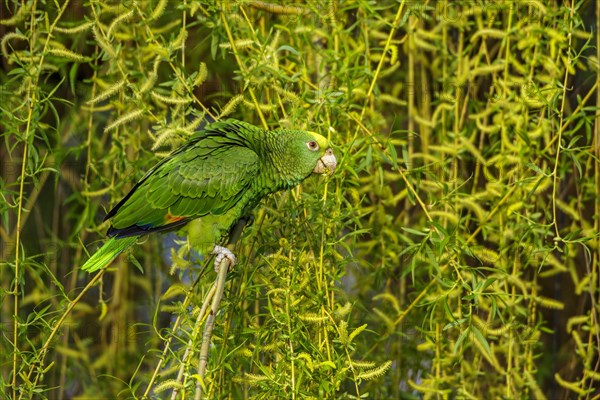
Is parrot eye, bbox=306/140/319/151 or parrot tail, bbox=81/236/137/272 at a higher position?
parrot eye, bbox=306/140/319/151

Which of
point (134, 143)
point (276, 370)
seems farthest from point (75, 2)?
point (276, 370)

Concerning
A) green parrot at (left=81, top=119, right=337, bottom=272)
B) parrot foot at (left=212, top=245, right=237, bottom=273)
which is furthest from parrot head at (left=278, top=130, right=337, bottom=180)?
parrot foot at (left=212, top=245, right=237, bottom=273)

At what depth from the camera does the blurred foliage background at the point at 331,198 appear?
1.31 m

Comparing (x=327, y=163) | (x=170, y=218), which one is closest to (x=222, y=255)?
(x=170, y=218)

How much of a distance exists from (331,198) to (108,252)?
0.35 meters

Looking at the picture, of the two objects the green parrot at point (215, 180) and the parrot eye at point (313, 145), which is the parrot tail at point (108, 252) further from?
→ the parrot eye at point (313, 145)

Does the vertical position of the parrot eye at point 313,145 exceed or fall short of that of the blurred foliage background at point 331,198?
it exceeds it

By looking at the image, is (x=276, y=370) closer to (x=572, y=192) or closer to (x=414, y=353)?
(x=414, y=353)

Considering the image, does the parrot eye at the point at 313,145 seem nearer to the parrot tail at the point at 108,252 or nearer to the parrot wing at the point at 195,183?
the parrot wing at the point at 195,183

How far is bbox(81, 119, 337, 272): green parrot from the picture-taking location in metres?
1.25

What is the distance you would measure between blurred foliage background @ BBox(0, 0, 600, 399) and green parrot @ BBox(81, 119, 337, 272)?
59 millimetres

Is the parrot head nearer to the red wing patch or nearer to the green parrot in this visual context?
the green parrot

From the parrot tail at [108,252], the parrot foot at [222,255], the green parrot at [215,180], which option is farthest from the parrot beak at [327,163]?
the parrot tail at [108,252]

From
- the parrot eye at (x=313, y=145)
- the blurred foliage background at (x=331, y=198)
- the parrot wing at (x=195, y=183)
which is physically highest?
the parrot eye at (x=313, y=145)
